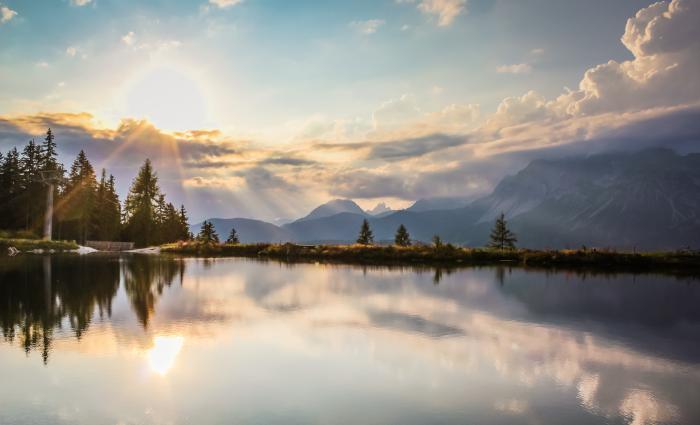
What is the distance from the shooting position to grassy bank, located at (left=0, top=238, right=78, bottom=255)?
69.8m

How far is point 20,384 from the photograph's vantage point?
11.6 m

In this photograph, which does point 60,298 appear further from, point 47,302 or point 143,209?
point 143,209

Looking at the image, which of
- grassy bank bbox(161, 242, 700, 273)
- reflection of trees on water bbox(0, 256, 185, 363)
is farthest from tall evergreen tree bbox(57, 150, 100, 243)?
reflection of trees on water bbox(0, 256, 185, 363)

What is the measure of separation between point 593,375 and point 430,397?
5362 mm

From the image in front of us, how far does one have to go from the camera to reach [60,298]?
80.5ft

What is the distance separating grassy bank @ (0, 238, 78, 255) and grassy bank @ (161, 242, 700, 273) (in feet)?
73.3

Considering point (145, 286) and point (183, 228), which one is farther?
point (183, 228)

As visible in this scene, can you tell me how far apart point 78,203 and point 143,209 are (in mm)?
11775

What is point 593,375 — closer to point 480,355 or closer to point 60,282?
point 480,355

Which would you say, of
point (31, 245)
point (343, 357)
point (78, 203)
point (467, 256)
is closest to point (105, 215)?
point (78, 203)

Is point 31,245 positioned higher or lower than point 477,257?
higher

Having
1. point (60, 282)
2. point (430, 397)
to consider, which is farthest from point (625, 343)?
point (60, 282)

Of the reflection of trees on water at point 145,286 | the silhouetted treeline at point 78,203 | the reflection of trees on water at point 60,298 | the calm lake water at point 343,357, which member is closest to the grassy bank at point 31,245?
the silhouetted treeline at point 78,203

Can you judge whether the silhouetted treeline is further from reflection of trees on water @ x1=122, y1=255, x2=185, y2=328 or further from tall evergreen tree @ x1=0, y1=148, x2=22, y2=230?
reflection of trees on water @ x1=122, y1=255, x2=185, y2=328
